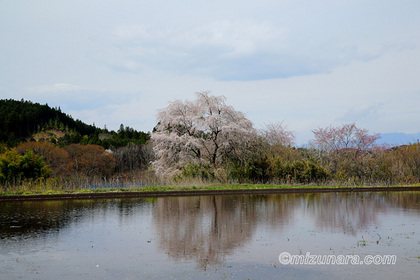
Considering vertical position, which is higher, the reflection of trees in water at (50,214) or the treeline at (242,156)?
the treeline at (242,156)

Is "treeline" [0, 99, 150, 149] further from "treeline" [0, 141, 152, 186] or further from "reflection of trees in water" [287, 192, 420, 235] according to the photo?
"reflection of trees in water" [287, 192, 420, 235]

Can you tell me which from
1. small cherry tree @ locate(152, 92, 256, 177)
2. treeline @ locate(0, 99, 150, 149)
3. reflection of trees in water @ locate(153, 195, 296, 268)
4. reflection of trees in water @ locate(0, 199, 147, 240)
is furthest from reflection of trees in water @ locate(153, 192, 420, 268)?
treeline @ locate(0, 99, 150, 149)

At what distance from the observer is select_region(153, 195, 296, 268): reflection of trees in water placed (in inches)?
344

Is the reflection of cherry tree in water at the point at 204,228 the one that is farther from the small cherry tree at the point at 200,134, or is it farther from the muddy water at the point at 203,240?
the small cherry tree at the point at 200,134

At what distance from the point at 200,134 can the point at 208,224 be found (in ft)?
72.5

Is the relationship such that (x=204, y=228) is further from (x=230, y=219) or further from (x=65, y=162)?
(x=65, y=162)

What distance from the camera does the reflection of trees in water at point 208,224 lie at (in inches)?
344

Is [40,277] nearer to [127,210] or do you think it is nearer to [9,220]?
[9,220]

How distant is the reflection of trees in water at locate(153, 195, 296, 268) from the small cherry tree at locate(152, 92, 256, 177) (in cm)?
1360

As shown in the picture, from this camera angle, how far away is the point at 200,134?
112 ft

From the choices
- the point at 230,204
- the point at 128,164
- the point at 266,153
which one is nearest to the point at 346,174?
the point at 266,153

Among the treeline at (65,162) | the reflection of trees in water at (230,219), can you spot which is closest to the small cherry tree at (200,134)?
the treeline at (65,162)

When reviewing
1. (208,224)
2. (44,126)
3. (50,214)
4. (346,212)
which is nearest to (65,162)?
(50,214)

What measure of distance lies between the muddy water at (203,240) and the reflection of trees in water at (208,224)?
0.03 meters
